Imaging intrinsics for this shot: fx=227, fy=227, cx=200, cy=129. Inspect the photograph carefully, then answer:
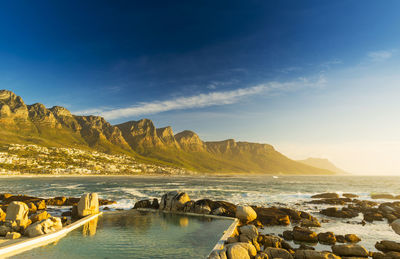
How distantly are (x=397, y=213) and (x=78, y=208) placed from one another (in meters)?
52.1

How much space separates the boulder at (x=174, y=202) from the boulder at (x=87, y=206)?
10422 millimetres

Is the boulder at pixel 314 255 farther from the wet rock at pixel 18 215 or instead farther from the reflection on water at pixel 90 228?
the wet rock at pixel 18 215

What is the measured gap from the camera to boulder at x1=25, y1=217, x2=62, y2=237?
2084 centimetres

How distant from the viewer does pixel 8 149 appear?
19788 cm

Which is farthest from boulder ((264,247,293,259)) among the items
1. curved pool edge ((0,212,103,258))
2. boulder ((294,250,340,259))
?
→ curved pool edge ((0,212,103,258))

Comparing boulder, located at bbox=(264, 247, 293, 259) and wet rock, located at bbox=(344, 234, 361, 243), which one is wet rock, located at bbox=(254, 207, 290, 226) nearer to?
wet rock, located at bbox=(344, 234, 361, 243)

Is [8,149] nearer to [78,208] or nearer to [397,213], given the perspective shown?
[78,208]

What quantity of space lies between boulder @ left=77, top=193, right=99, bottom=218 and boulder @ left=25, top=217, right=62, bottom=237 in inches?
314

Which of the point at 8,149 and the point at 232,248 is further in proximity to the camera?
the point at 8,149

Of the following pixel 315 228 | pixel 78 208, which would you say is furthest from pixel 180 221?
pixel 315 228

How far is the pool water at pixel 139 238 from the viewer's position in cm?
1744

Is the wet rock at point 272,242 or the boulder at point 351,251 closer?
the boulder at point 351,251

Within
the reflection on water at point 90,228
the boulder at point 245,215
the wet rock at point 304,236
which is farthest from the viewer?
the boulder at point 245,215

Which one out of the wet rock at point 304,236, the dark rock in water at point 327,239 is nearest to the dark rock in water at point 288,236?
the wet rock at point 304,236
